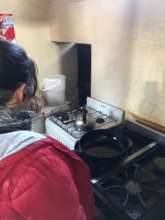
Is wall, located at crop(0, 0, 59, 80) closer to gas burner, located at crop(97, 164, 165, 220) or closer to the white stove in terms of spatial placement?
the white stove

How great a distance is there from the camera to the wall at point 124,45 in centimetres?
109

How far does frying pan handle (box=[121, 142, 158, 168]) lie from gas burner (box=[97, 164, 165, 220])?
31mm

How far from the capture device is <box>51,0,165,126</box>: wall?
3.58 feet

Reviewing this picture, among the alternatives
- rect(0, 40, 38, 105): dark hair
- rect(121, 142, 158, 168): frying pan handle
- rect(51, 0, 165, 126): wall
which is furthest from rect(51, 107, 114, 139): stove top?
rect(0, 40, 38, 105): dark hair

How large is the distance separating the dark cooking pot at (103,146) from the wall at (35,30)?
0.88 meters

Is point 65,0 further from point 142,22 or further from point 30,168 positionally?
point 30,168

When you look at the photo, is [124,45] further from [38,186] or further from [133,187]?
[38,186]

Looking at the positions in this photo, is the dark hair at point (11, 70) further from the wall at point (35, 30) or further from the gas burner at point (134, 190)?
the wall at point (35, 30)

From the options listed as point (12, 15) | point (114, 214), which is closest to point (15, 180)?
point (114, 214)

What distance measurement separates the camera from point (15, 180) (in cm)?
43

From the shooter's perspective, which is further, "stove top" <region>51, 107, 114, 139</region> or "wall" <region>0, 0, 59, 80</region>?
"wall" <region>0, 0, 59, 80</region>

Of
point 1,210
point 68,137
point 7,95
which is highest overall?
point 7,95

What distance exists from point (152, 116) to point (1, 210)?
944 mm

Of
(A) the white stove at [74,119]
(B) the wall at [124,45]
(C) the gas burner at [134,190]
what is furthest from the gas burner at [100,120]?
(C) the gas burner at [134,190]
